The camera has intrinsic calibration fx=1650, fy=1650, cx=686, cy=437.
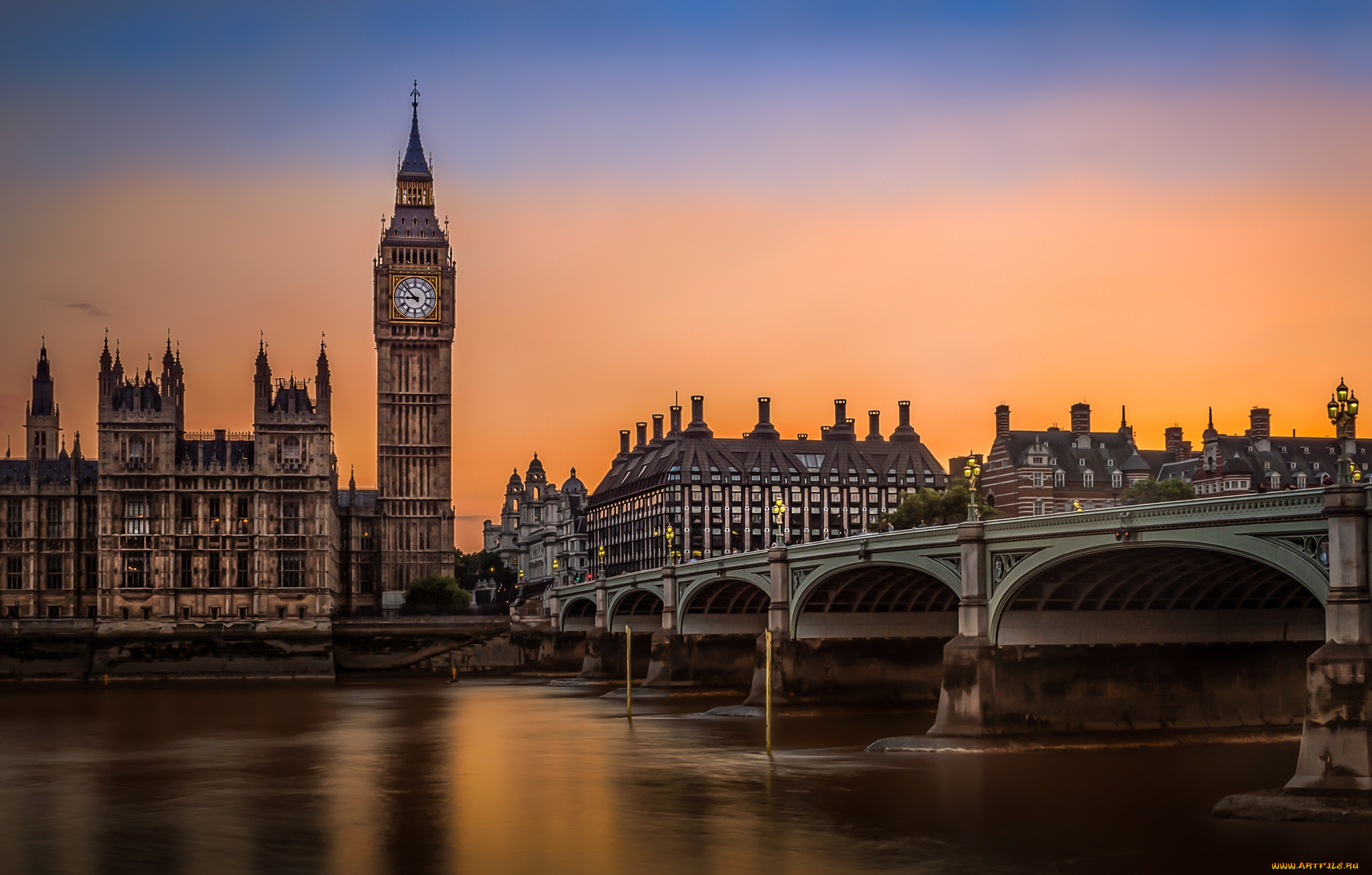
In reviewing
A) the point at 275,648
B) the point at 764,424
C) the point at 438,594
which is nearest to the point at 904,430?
the point at 764,424

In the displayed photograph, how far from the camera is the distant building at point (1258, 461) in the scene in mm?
125812

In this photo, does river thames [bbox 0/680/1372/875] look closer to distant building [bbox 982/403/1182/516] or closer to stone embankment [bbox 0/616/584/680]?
stone embankment [bbox 0/616/584/680]

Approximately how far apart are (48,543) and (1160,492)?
94.7 metres

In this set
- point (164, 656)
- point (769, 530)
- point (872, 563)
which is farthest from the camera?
point (769, 530)

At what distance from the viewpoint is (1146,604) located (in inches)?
2163

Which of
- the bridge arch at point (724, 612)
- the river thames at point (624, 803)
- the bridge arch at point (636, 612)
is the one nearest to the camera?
the river thames at point (624, 803)

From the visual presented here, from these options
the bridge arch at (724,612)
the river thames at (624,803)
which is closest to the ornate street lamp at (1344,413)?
the river thames at (624,803)

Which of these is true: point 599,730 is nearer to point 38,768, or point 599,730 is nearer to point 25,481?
point 38,768

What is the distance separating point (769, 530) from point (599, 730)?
111 metres

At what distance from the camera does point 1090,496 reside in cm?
14038

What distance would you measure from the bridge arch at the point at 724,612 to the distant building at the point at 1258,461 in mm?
A: 42685

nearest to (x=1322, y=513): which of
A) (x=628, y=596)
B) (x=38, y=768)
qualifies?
(x=38, y=768)

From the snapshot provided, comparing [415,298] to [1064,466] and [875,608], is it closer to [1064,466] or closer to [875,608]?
[1064,466]

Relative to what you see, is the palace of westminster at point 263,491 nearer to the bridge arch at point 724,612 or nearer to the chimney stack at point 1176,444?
the chimney stack at point 1176,444
